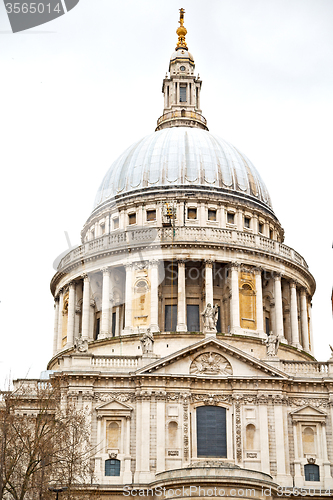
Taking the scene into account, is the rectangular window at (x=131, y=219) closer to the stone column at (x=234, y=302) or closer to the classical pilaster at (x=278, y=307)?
the stone column at (x=234, y=302)

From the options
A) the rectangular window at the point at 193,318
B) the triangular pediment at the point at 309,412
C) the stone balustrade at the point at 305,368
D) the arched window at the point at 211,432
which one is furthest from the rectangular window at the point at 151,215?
the triangular pediment at the point at 309,412

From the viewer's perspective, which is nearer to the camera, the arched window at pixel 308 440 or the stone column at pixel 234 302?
the arched window at pixel 308 440

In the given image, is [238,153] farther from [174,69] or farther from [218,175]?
[174,69]

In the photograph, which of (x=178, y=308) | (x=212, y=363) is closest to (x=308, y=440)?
(x=212, y=363)

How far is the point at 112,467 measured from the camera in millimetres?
52625

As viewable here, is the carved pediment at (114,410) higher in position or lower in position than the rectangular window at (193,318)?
lower

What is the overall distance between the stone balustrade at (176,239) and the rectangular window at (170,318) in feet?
17.5

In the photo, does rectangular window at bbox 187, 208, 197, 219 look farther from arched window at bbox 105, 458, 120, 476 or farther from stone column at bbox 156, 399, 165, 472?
arched window at bbox 105, 458, 120, 476

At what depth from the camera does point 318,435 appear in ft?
179

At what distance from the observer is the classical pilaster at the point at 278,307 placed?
223 feet

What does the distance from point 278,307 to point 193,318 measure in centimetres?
733

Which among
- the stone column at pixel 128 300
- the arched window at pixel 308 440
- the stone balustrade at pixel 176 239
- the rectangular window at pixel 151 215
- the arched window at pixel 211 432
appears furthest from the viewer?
the rectangular window at pixel 151 215

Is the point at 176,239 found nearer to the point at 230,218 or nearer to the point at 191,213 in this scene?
the point at 191,213

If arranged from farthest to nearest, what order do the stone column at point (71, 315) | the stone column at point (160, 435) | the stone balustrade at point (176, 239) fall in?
the stone column at point (71, 315)
the stone balustrade at point (176, 239)
the stone column at point (160, 435)
